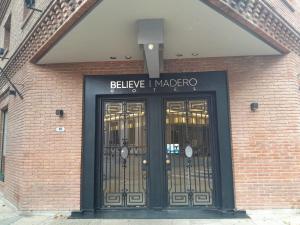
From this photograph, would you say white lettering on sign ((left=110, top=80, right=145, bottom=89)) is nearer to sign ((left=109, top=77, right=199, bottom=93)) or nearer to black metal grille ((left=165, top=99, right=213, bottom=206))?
sign ((left=109, top=77, right=199, bottom=93))

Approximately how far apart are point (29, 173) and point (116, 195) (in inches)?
81.9

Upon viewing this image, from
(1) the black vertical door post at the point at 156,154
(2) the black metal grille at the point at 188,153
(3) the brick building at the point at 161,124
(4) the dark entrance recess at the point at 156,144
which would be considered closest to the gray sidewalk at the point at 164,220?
(3) the brick building at the point at 161,124

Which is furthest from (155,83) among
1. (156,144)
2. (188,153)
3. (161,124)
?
(188,153)

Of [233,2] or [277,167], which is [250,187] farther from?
[233,2]

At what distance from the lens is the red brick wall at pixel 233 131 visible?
6836mm

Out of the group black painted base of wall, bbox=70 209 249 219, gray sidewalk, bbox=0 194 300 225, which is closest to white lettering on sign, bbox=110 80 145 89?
black painted base of wall, bbox=70 209 249 219

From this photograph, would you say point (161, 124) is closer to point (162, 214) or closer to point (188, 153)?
point (188, 153)

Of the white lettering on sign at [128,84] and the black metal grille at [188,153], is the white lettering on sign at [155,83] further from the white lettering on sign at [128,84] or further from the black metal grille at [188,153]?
the black metal grille at [188,153]

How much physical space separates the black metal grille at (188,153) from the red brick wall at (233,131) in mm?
676

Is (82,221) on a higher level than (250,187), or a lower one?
lower

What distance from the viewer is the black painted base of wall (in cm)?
667

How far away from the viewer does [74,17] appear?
536cm

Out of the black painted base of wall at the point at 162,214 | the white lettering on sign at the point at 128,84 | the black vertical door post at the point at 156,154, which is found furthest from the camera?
the white lettering on sign at the point at 128,84

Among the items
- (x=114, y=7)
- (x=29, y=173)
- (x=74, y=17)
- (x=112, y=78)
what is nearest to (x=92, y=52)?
(x=112, y=78)
